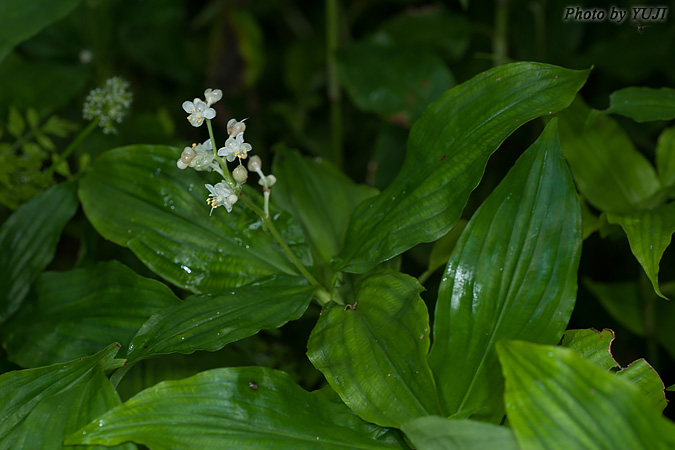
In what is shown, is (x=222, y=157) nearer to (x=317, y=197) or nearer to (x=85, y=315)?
(x=317, y=197)

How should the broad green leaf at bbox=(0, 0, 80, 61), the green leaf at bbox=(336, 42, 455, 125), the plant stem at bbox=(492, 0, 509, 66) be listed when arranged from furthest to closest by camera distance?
the plant stem at bbox=(492, 0, 509, 66)
the green leaf at bbox=(336, 42, 455, 125)
the broad green leaf at bbox=(0, 0, 80, 61)

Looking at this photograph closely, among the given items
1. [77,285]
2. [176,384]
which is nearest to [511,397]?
[176,384]

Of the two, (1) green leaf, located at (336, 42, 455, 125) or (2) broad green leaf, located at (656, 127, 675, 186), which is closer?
(2) broad green leaf, located at (656, 127, 675, 186)

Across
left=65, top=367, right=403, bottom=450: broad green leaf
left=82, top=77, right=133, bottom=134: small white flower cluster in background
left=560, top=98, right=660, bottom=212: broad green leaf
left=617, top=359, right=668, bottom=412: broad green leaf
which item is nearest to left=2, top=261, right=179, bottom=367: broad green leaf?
left=65, top=367, right=403, bottom=450: broad green leaf

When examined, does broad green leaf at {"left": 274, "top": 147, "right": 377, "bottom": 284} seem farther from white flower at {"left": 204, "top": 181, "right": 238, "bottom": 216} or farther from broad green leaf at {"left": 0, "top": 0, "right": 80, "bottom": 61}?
broad green leaf at {"left": 0, "top": 0, "right": 80, "bottom": 61}

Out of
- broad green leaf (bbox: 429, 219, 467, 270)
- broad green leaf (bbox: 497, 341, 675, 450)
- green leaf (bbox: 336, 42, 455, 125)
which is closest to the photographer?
broad green leaf (bbox: 497, 341, 675, 450)

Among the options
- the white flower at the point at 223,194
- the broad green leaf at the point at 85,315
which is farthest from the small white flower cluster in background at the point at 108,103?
the white flower at the point at 223,194

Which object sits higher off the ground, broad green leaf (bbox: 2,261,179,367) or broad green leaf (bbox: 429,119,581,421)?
broad green leaf (bbox: 429,119,581,421)
